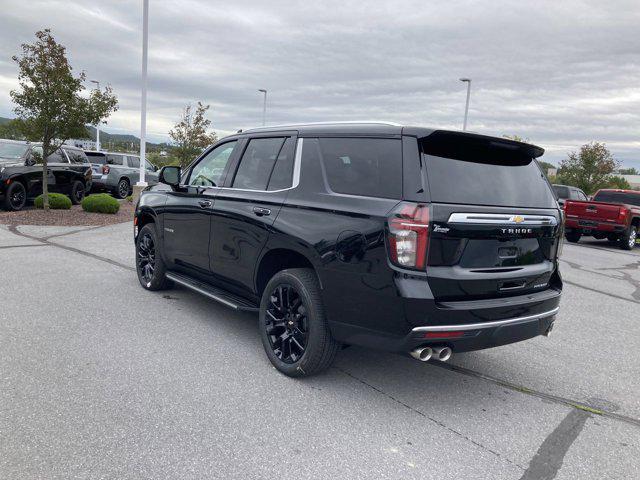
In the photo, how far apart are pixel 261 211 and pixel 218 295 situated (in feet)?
3.32

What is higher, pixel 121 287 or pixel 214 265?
pixel 214 265

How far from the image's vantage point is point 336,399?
11.8ft

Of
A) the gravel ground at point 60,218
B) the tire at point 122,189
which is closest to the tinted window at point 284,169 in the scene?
the gravel ground at point 60,218

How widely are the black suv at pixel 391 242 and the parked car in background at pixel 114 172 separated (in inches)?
604

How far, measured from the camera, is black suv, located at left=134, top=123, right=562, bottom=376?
124 inches

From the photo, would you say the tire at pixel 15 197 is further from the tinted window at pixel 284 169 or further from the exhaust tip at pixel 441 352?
the exhaust tip at pixel 441 352

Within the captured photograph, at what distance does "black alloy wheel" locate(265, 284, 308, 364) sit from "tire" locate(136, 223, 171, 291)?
2.33 m

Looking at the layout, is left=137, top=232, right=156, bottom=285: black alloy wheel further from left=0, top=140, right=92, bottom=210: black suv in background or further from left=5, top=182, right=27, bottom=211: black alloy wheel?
left=5, top=182, right=27, bottom=211: black alloy wheel

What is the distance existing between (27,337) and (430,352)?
344 centimetres

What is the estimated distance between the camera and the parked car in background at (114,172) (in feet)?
62.2

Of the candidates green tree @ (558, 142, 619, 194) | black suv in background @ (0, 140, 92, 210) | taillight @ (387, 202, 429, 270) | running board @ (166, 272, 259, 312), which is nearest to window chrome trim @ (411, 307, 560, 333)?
taillight @ (387, 202, 429, 270)

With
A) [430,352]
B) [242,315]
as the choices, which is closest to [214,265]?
[242,315]

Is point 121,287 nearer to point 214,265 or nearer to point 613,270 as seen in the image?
point 214,265

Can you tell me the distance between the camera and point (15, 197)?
1356 centimetres
